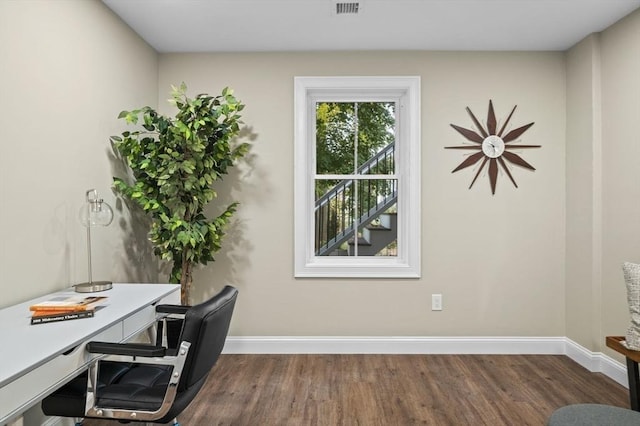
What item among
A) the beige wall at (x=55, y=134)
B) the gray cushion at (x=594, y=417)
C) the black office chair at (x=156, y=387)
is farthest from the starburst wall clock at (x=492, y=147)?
the beige wall at (x=55, y=134)

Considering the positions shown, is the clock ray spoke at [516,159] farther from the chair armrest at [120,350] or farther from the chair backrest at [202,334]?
the chair armrest at [120,350]

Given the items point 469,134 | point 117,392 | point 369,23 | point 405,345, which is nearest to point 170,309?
point 117,392

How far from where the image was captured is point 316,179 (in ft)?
12.0

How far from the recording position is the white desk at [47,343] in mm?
1201

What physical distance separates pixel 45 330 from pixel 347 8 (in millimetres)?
2540

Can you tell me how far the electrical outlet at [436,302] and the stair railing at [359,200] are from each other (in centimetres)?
88

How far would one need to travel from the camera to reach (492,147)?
138 inches

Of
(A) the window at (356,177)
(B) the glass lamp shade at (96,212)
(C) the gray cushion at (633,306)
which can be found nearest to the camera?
(C) the gray cushion at (633,306)

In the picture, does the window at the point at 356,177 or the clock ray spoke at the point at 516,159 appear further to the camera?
the window at the point at 356,177

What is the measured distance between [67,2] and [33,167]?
1.02 m

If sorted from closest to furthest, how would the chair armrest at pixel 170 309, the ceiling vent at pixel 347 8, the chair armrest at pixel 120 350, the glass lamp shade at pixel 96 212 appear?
the chair armrest at pixel 120 350
the chair armrest at pixel 170 309
the glass lamp shade at pixel 96 212
the ceiling vent at pixel 347 8

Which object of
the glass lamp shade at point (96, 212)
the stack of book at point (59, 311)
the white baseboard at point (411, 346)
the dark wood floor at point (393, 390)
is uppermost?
the glass lamp shade at point (96, 212)

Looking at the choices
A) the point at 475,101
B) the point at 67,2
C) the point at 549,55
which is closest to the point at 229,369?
the point at 67,2

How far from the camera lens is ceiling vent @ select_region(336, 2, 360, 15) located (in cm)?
271
